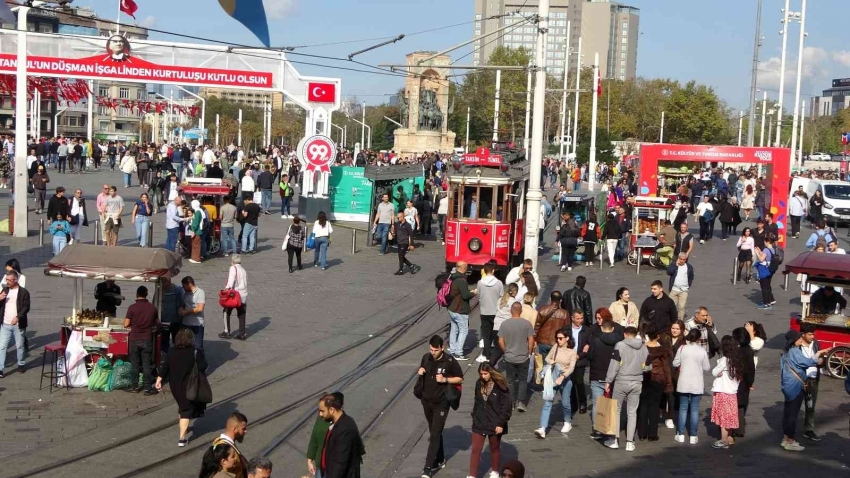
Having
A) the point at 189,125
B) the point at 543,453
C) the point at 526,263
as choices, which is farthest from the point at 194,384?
the point at 189,125

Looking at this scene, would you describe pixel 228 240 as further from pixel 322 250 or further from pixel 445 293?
pixel 445 293

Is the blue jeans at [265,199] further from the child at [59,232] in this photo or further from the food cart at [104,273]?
the food cart at [104,273]

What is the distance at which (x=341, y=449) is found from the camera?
8484mm

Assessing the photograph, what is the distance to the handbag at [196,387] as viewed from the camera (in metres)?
11.0

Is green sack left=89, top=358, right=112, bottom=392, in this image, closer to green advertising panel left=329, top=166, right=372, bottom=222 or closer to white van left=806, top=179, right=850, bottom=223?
green advertising panel left=329, top=166, right=372, bottom=222

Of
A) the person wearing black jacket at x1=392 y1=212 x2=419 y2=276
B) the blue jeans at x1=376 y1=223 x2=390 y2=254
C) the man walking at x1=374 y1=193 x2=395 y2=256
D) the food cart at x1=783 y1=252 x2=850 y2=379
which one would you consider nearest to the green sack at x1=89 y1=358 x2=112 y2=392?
the food cart at x1=783 y1=252 x2=850 y2=379

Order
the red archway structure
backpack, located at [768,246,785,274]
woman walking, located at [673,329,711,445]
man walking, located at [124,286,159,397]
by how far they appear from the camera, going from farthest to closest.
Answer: the red archway structure → backpack, located at [768,246,785,274] → man walking, located at [124,286,159,397] → woman walking, located at [673,329,711,445]

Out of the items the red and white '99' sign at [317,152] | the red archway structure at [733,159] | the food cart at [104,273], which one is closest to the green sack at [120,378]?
the food cart at [104,273]

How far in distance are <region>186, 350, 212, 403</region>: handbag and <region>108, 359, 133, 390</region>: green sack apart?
2726 mm

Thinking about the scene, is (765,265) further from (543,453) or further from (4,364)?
(4,364)

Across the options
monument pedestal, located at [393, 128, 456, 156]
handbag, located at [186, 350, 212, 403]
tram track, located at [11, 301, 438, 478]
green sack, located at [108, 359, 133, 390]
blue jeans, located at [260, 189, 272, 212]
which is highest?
monument pedestal, located at [393, 128, 456, 156]

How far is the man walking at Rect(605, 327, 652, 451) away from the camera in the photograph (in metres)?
11.7

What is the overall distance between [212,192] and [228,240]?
51.9 inches

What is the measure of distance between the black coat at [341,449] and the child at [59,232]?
15629 mm
